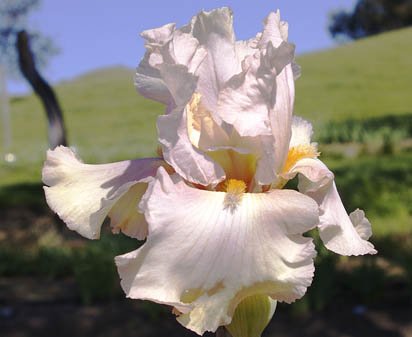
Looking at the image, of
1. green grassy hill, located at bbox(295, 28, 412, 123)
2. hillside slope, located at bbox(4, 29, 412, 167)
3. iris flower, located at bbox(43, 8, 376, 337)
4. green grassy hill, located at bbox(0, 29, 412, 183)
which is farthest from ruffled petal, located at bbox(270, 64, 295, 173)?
green grassy hill, located at bbox(295, 28, 412, 123)

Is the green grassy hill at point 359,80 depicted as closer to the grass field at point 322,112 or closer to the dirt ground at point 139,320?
the grass field at point 322,112

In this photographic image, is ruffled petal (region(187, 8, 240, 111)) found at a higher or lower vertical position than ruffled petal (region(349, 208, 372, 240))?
higher

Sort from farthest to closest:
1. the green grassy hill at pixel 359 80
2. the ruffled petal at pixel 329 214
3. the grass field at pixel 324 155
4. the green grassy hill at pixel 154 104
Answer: the green grassy hill at pixel 359 80, the green grassy hill at pixel 154 104, the grass field at pixel 324 155, the ruffled petal at pixel 329 214

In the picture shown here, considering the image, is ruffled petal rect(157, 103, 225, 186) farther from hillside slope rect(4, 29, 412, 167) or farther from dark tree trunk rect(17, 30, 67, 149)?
hillside slope rect(4, 29, 412, 167)

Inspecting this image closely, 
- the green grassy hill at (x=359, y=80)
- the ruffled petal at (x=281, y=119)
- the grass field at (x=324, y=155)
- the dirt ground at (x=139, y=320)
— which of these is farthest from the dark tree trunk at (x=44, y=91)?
the green grassy hill at (x=359, y=80)

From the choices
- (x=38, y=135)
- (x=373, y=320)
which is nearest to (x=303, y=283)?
(x=373, y=320)

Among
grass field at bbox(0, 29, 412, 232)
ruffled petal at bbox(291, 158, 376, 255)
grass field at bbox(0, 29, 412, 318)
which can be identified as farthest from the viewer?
grass field at bbox(0, 29, 412, 232)
